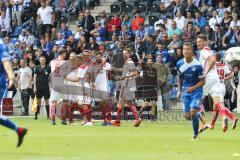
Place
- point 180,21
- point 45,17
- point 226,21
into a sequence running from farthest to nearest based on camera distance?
point 45,17, point 180,21, point 226,21

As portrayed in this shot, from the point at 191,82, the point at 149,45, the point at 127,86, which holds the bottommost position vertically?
the point at 127,86

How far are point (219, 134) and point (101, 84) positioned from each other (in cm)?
645

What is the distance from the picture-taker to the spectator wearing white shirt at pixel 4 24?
43.2m

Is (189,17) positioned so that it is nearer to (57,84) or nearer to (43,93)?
(43,93)

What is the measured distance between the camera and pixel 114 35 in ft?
120

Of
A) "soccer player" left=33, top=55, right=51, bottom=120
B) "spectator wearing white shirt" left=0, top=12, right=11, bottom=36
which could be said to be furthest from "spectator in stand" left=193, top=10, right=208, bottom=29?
"spectator wearing white shirt" left=0, top=12, right=11, bottom=36

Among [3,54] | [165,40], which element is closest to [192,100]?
[3,54]

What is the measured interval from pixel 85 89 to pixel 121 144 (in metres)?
9.93

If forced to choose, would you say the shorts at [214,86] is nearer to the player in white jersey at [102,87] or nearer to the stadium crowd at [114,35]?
the player in white jersey at [102,87]

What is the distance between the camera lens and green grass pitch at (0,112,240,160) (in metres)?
15.3

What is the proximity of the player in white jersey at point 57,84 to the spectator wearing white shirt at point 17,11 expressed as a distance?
13901mm

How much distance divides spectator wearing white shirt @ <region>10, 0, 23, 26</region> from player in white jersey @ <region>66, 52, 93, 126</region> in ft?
52.3

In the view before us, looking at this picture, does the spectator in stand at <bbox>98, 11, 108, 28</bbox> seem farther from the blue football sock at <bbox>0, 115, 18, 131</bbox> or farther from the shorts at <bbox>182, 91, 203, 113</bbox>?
the blue football sock at <bbox>0, 115, 18, 131</bbox>

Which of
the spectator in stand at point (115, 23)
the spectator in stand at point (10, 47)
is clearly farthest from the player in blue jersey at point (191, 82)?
the spectator in stand at point (10, 47)
